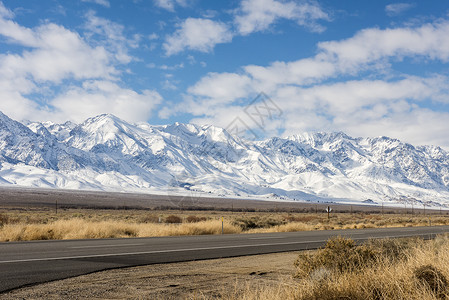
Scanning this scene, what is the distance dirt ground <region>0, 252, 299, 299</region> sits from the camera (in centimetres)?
743

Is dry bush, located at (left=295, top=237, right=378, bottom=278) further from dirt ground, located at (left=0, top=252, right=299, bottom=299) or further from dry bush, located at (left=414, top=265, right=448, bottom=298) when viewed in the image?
dry bush, located at (left=414, top=265, right=448, bottom=298)

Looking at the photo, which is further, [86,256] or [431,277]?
[86,256]

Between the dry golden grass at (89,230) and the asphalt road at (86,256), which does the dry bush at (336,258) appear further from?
the dry golden grass at (89,230)

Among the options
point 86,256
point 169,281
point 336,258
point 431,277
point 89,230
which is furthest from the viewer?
point 89,230

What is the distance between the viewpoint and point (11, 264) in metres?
10.1

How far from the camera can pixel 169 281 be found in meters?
8.84

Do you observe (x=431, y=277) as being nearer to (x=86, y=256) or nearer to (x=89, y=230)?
(x=86, y=256)

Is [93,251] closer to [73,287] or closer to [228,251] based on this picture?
[228,251]

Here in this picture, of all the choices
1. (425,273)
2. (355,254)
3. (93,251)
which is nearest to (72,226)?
(93,251)

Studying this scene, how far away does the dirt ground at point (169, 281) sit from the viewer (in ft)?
24.4

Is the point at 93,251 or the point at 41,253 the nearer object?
the point at 41,253

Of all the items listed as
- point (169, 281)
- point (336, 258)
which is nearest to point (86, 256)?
point (169, 281)

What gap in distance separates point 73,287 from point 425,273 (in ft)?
20.0

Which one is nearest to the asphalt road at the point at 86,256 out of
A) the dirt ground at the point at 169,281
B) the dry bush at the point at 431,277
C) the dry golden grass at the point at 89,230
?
the dirt ground at the point at 169,281
